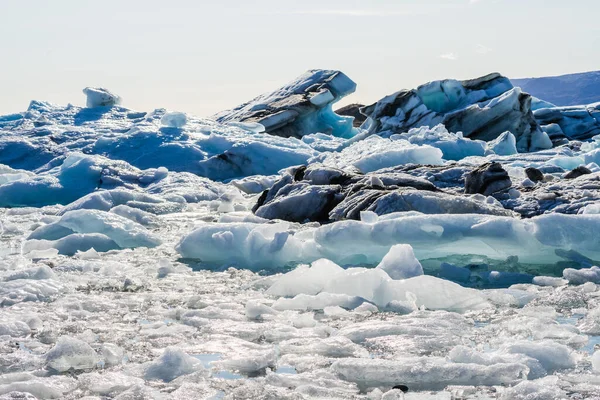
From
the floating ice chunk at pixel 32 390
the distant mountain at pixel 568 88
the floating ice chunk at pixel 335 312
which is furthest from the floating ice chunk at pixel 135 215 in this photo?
the distant mountain at pixel 568 88

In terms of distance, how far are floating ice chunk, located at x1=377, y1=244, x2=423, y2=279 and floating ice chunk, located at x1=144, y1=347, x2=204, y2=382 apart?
1.85 metres

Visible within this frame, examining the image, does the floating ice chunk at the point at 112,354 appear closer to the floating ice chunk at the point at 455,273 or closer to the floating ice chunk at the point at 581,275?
the floating ice chunk at the point at 455,273

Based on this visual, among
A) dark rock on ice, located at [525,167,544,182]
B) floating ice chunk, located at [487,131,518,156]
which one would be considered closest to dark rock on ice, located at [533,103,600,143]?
floating ice chunk, located at [487,131,518,156]

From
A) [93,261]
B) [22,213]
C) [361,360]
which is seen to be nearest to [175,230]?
[93,261]

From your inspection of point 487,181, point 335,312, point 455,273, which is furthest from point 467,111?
point 335,312

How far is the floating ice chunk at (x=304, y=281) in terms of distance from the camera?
419 centimetres

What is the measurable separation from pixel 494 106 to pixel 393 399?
15.4 metres

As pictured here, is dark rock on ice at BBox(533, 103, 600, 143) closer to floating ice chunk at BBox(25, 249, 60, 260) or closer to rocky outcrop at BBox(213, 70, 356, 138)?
rocky outcrop at BBox(213, 70, 356, 138)

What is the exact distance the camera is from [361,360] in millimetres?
2789

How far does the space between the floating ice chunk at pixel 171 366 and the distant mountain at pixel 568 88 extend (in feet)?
166

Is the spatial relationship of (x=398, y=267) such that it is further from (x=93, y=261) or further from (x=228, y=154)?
(x=228, y=154)

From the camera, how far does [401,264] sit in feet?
14.5

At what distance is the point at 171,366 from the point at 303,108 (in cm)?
1710

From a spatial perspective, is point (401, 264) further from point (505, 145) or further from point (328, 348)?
point (505, 145)
